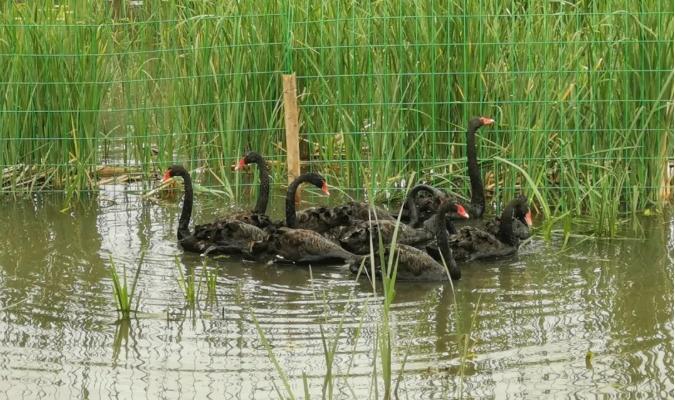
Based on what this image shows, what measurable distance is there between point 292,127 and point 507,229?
2082 millimetres

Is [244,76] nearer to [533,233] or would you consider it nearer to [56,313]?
[533,233]

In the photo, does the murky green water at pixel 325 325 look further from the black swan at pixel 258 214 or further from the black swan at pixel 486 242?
the black swan at pixel 258 214

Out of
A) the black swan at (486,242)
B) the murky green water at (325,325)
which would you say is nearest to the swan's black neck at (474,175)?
the murky green water at (325,325)

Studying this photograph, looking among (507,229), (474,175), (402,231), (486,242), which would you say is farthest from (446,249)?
(474,175)

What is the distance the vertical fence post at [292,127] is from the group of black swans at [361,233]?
57 cm

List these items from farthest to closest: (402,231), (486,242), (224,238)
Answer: (402,231) → (224,238) → (486,242)

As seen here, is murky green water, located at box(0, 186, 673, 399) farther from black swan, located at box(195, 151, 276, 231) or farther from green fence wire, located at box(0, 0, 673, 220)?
green fence wire, located at box(0, 0, 673, 220)

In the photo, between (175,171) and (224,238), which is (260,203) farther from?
(224,238)

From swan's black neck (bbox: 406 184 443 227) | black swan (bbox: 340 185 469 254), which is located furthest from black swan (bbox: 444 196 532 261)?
swan's black neck (bbox: 406 184 443 227)

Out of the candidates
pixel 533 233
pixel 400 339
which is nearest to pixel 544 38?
pixel 533 233

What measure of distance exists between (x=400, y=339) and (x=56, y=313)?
6.15ft

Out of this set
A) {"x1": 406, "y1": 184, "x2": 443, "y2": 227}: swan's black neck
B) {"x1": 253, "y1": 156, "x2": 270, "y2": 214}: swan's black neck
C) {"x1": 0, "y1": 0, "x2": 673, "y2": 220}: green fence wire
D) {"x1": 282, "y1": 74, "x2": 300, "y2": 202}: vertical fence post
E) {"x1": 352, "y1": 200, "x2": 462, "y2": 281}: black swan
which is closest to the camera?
{"x1": 352, "y1": 200, "x2": 462, "y2": 281}: black swan

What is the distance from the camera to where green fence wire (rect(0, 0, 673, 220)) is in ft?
29.6

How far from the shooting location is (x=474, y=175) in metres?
8.79
